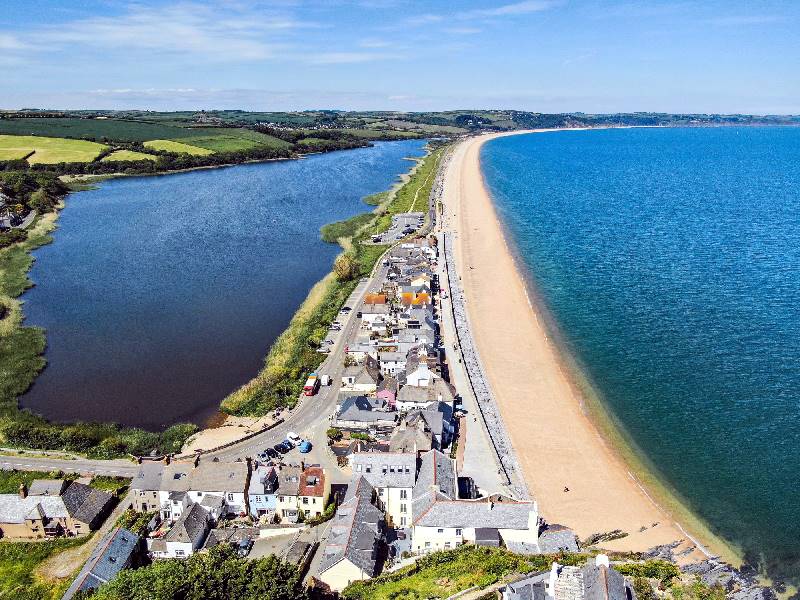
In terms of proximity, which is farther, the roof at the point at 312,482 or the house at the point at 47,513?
the roof at the point at 312,482

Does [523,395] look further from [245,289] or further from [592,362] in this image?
[245,289]

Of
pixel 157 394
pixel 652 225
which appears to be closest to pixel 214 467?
pixel 157 394

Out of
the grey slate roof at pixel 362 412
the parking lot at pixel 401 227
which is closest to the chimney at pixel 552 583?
the grey slate roof at pixel 362 412

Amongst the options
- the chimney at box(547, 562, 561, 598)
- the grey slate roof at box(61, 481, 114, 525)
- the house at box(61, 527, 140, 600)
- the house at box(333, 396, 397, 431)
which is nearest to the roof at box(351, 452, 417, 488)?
the house at box(333, 396, 397, 431)

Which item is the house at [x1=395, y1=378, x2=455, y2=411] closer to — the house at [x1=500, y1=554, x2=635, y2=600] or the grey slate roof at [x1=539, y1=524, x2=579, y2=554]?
the grey slate roof at [x1=539, y1=524, x2=579, y2=554]

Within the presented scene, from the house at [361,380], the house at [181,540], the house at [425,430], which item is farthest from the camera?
the house at [361,380]

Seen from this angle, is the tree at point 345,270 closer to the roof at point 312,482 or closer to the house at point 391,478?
the roof at point 312,482

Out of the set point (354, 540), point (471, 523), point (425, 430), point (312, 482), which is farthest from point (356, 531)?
point (425, 430)
